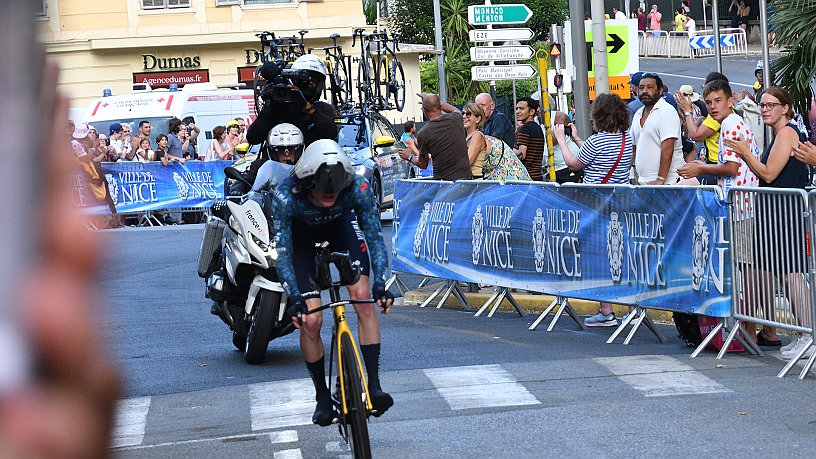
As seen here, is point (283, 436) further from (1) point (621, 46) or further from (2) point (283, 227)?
(1) point (621, 46)

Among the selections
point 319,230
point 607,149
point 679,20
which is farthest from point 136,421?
point 679,20

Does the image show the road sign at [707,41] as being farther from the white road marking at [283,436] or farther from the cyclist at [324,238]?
the cyclist at [324,238]

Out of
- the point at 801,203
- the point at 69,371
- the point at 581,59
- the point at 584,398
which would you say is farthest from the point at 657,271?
the point at 69,371

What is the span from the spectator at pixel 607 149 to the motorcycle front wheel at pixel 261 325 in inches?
120

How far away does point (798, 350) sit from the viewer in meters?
8.35

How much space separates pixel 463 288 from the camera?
1314 centimetres

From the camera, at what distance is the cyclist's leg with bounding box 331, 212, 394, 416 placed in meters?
5.91

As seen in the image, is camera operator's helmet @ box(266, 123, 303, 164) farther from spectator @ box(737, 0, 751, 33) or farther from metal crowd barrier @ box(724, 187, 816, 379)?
spectator @ box(737, 0, 751, 33)

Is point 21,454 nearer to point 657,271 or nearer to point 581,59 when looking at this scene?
point 657,271

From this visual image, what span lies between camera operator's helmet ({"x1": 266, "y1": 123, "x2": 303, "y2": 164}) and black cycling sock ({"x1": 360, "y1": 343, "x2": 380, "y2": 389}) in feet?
7.32

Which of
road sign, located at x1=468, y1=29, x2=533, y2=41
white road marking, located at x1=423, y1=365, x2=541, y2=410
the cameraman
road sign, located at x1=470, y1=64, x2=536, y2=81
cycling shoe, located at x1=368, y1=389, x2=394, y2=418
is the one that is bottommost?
white road marking, located at x1=423, y1=365, x2=541, y2=410

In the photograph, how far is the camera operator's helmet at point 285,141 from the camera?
26.6ft

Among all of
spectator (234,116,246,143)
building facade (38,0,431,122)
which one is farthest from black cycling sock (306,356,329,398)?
building facade (38,0,431,122)

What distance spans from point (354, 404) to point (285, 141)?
2756 mm
